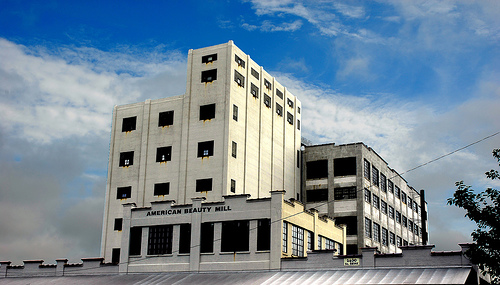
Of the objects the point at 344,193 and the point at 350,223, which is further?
the point at 344,193

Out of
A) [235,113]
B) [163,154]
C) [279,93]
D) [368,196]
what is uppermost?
[279,93]

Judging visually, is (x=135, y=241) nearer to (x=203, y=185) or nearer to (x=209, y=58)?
(x=203, y=185)

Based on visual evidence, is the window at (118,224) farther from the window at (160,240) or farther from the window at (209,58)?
the window at (209,58)

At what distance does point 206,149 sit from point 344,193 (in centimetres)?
1842

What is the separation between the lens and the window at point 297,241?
46.2 metres

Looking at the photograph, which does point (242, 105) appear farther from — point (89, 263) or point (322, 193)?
point (89, 263)

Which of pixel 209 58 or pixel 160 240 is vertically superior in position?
pixel 209 58

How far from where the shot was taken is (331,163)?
72.6m

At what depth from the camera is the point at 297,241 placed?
46.7m

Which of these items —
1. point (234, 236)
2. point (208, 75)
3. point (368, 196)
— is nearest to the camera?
point (234, 236)

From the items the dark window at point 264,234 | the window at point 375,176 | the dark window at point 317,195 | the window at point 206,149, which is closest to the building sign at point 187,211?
the dark window at point 264,234

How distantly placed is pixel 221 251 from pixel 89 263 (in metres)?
13.2

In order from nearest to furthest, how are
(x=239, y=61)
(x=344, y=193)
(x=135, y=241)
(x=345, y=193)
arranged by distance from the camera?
(x=135, y=241)
(x=239, y=61)
(x=345, y=193)
(x=344, y=193)

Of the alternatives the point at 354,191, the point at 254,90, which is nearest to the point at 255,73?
the point at 254,90
